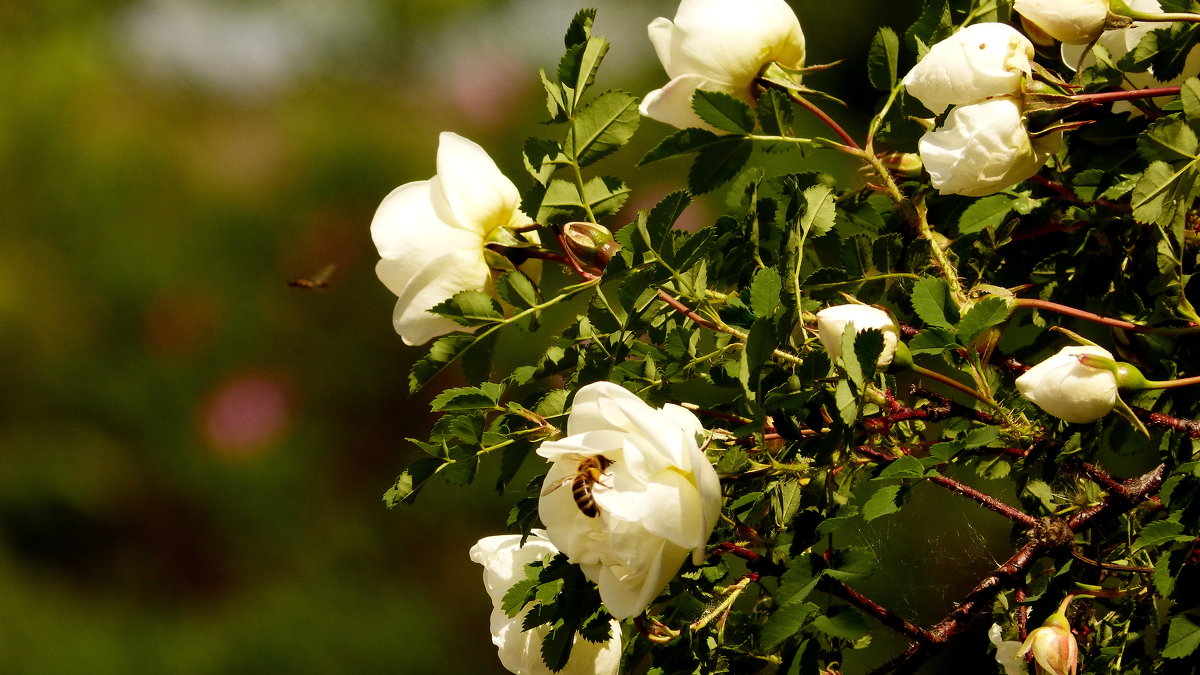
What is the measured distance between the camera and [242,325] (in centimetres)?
138

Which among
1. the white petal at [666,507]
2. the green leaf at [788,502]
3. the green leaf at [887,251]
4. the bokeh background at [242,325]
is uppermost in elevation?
the white petal at [666,507]

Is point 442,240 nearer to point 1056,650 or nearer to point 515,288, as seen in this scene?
point 515,288

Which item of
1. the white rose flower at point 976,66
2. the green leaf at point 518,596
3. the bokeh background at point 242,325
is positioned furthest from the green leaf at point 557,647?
the bokeh background at point 242,325

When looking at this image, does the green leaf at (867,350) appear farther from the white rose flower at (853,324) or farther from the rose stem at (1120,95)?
the rose stem at (1120,95)

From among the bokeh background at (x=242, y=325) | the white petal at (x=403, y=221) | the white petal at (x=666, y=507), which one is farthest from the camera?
the bokeh background at (x=242, y=325)

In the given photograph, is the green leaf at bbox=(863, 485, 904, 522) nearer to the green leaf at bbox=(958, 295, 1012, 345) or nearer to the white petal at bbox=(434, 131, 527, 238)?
the green leaf at bbox=(958, 295, 1012, 345)

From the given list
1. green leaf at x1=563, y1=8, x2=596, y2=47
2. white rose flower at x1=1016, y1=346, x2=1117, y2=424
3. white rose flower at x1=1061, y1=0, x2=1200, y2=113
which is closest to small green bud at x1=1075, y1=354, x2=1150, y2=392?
white rose flower at x1=1016, y1=346, x2=1117, y2=424

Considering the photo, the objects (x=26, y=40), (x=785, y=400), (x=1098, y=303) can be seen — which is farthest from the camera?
(x=26, y=40)

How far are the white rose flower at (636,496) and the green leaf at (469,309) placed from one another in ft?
0.26

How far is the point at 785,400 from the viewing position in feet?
1.03

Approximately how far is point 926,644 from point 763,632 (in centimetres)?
10

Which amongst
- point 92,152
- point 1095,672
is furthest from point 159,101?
point 1095,672

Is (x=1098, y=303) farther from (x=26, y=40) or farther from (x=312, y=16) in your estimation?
(x=26, y=40)

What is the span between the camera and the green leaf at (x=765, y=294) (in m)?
0.31
